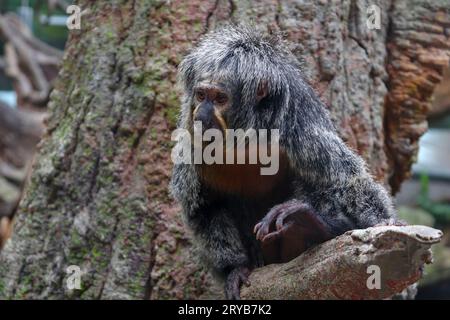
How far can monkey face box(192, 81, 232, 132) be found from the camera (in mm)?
2854

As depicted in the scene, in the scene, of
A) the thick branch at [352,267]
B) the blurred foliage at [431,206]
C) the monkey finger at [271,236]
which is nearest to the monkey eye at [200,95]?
the monkey finger at [271,236]

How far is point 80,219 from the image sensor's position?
3898 mm

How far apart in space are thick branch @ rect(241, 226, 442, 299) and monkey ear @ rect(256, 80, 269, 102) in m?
0.72

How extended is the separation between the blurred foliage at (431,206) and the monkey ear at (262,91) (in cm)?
696

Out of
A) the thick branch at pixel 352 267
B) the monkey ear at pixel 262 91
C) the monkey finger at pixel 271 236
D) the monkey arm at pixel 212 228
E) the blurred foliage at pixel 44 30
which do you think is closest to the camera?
the thick branch at pixel 352 267

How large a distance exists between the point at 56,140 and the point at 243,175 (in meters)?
1.50

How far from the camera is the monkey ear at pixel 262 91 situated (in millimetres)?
2957

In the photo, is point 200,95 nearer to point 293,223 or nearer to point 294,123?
point 294,123

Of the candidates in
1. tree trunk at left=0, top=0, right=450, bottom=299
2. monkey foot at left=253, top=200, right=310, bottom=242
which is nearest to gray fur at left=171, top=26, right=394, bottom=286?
monkey foot at left=253, top=200, right=310, bottom=242

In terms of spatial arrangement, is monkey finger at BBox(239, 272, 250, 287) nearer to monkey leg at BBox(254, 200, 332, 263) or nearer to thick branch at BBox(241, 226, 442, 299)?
thick branch at BBox(241, 226, 442, 299)

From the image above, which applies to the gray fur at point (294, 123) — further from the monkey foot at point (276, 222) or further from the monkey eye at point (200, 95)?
the monkey foot at point (276, 222)

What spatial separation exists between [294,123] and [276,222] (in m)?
0.49

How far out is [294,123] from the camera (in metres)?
2.96
